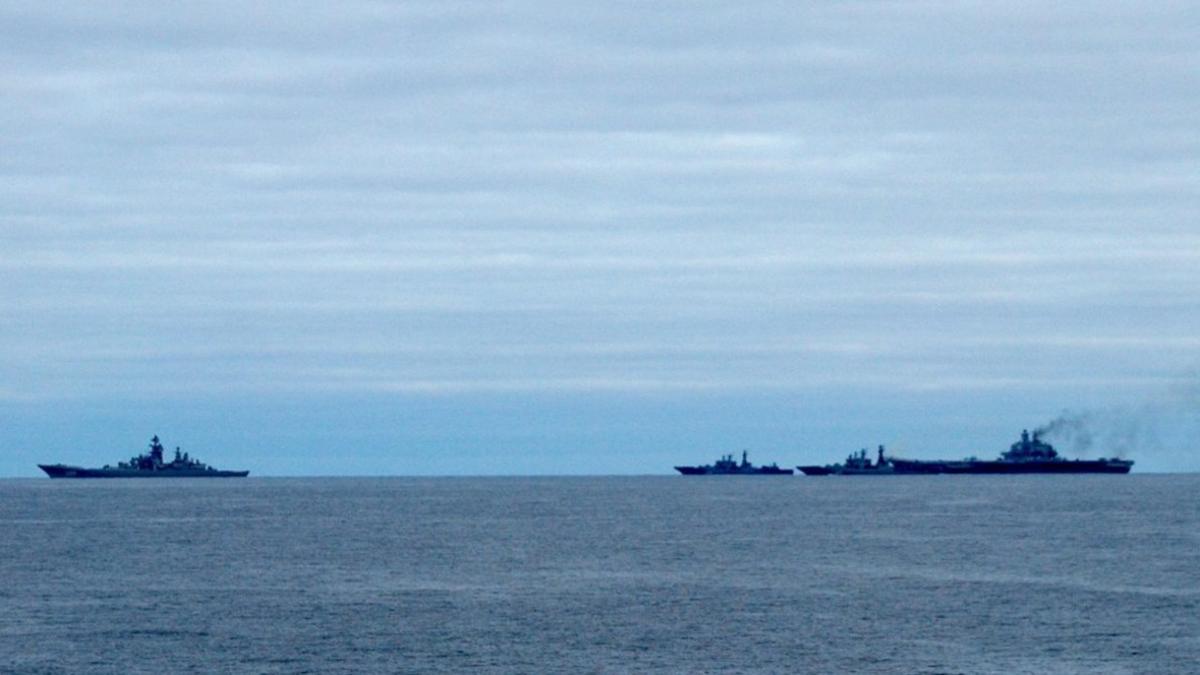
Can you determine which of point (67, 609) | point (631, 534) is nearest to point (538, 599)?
point (67, 609)

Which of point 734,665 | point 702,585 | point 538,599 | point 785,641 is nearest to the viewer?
point 734,665

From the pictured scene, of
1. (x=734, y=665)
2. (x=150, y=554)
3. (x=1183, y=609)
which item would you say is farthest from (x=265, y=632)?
(x=150, y=554)

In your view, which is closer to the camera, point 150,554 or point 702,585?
point 702,585

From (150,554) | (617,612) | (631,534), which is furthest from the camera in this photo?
(631,534)

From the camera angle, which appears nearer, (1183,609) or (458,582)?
(1183,609)

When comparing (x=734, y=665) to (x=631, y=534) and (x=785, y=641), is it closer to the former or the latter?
(x=785, y=641)

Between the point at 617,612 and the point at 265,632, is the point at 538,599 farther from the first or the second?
the point at 265,632

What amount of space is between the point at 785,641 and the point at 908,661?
7927mm

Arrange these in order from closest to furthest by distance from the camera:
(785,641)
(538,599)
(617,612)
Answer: (785,641)
(617,612)
(538,599)

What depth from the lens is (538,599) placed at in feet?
322

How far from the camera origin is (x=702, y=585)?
107375mm

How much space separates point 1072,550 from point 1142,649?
63.0 metres

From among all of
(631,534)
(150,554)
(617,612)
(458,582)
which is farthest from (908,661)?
(631,534)

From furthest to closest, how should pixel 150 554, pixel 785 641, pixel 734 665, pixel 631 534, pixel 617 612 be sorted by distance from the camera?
pixel 631 534, pixel 150 554, pixel 617 612, pixel 785 641, pixel 734 665
